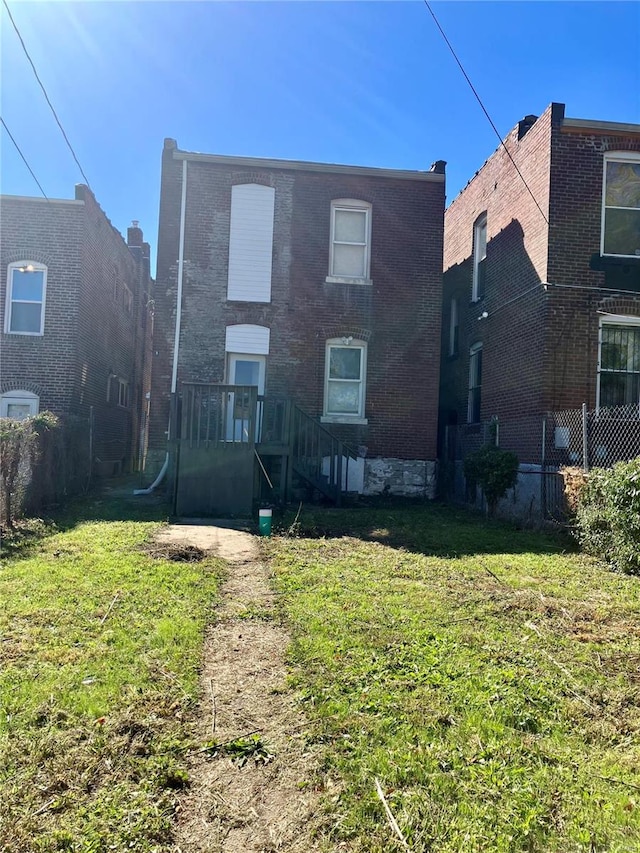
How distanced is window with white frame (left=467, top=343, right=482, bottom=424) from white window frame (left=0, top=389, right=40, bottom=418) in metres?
10.7

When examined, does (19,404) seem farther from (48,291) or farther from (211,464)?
(211,464)

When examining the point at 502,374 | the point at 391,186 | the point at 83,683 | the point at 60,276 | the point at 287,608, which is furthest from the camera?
the point at 60,276

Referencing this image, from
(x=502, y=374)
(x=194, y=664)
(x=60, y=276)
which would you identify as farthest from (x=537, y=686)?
(x=60, y=276)

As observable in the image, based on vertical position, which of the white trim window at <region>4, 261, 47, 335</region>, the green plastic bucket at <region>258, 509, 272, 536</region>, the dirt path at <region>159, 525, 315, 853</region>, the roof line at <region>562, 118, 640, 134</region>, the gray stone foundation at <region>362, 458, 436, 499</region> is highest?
the roof line at <region>562, 118, 640, 134</region>

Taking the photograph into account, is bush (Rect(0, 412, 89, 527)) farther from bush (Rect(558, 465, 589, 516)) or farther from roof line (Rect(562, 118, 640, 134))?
roof line (Rect(562, 118, 640, 134))

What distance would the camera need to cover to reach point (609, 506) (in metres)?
7.29

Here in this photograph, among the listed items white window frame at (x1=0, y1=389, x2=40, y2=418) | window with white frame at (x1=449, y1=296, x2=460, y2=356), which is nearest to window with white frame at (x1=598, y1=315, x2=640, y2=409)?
window with white frame at (x1=449, y1=296, x2=460, y2=356)

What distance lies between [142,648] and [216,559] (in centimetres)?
282

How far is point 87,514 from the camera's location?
9867mm

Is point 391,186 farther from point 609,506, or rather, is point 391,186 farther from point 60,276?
point 609,506

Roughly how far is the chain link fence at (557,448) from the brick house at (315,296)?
2.60 meters

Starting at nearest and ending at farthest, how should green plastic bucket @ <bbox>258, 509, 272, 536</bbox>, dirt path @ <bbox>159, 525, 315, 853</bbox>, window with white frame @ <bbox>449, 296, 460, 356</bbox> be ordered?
dirt path @ <bbox>159, 525, 315, 853</bbox> → green plastic bucket @ <bbox>258, 509, 272, 536</bbox> → window with white frame @ <bbox>449, 296, 460, 356</bbox>

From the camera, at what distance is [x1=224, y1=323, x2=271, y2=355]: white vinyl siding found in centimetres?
1332

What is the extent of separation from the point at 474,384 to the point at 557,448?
14.6ft
